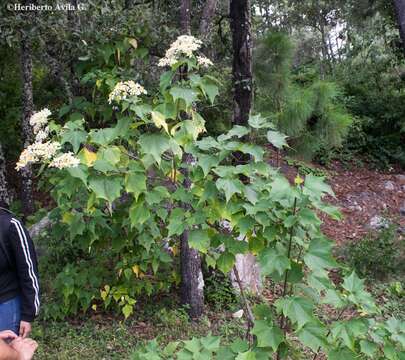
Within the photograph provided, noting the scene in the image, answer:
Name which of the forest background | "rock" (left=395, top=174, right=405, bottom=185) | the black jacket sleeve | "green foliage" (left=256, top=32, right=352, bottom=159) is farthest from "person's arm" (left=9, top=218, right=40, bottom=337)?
"rock" (left=395, top=174, right=405, bottom=185)

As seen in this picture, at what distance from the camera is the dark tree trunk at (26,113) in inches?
217

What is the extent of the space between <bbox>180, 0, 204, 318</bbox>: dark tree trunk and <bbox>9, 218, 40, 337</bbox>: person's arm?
1.77m

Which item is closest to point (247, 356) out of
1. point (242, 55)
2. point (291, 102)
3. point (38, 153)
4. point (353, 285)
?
point (353, 285)

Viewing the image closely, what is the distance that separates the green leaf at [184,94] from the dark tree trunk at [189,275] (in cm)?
217

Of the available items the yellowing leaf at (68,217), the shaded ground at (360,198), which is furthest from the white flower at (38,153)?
the shaded ground at (360,198)

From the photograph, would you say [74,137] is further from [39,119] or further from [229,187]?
[229,187]

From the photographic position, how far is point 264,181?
1.97 m

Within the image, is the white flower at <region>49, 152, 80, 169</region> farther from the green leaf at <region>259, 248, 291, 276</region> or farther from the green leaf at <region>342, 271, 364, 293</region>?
the green leaf at <region>342, 271, 364, 293</region>

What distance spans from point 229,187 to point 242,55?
3.36m

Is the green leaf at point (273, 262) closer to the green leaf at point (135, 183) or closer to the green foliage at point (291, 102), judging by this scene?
the green leaf at point (135, 183)

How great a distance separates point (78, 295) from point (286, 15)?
17120 millimetres

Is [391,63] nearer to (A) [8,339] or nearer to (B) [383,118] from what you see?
(B) [383,118]

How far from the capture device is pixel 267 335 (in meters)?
1.77

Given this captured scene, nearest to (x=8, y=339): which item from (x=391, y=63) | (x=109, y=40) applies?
(x=109, y=40)
